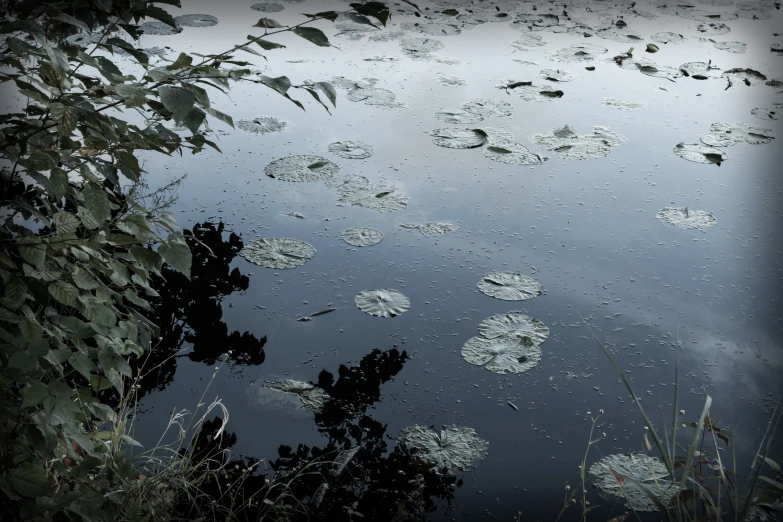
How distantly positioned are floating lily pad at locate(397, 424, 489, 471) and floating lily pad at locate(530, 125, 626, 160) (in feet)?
5.33

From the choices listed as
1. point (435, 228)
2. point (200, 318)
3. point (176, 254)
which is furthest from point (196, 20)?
→ point (176, 254)

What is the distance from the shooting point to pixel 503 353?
7.16 ft

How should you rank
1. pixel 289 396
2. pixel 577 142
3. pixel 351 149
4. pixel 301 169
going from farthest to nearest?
pixel 577 142 < pixel 351 149 < pixel 301 169 < pixel 289 396

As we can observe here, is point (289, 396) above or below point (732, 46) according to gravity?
below

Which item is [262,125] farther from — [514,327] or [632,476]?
[632,476]

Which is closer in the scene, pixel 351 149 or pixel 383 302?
pixel 383 302

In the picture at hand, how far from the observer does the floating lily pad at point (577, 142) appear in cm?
325

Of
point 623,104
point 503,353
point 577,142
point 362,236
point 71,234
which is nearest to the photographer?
point 71,234

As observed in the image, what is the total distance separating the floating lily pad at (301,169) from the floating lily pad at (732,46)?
2514mm

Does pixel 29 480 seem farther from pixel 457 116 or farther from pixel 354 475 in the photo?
pixel 457 116

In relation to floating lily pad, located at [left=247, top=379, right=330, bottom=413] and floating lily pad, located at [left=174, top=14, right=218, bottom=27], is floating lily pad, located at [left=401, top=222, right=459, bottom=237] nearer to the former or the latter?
floating lily pad, located at [left=247, top=379, right=330, bottom=413]

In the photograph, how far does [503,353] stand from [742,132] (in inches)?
75.6

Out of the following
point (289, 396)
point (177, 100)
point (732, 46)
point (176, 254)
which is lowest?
point (289, 396)

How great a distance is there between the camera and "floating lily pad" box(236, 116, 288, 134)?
11.1ft
